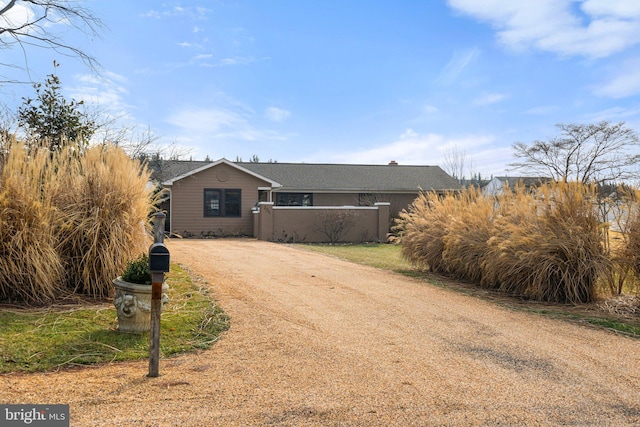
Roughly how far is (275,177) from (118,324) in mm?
21666

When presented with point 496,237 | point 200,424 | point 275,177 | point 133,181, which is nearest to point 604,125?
point 275,177

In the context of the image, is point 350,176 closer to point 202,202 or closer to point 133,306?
→ point 202,202

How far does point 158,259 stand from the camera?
12.0 ft

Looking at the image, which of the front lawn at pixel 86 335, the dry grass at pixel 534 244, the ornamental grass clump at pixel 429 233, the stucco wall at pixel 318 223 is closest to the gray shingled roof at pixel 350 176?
the stucco wall at pixel 318 223

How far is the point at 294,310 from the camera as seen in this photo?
19.7ft

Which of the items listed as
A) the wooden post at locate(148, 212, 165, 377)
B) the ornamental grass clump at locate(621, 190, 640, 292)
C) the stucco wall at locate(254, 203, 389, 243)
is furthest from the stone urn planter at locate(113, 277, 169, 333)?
the stucco wall at locate(254, 203, 389, 243)

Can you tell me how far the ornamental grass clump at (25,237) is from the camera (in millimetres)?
5410

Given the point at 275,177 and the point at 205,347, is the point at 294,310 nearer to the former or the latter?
the point at 205,347

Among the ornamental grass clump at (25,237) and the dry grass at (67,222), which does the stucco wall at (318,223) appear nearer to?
the dry grass at (67,222)

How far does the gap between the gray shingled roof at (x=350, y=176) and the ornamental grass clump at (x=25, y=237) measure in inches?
716

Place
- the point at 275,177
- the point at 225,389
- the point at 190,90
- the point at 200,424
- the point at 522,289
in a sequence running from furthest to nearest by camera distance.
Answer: the point at 275,177
the point at 190,90
the point at 522,289
the point at 225,389
the point at 200,424

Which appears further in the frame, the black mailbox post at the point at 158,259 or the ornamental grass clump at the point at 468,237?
the ornamental grass clump at the point at 468,237

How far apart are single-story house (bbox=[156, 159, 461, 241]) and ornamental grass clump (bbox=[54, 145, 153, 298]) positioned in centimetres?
1235

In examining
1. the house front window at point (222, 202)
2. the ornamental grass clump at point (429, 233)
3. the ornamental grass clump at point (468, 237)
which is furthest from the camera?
the house front window at point (222, 202)
